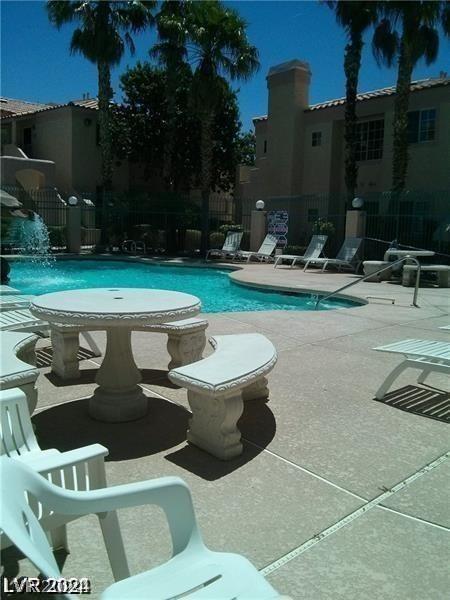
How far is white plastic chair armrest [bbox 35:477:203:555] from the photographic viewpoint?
58.4 inches

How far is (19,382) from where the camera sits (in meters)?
2.74

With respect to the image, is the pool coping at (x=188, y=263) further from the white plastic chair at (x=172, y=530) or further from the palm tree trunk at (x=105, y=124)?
the white plastic chair at (x=172, y=530)

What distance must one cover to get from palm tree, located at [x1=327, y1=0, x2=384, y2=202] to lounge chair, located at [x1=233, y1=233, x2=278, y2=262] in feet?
11.2

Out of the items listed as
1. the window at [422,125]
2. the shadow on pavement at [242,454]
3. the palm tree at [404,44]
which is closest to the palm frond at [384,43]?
the palm tree at [404,44]

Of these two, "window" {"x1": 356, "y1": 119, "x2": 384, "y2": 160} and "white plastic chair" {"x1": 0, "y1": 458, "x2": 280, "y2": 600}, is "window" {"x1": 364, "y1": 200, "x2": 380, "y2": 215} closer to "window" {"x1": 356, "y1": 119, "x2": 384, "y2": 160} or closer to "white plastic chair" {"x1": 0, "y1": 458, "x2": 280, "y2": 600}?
"window" {"x1": 356, "y1": 119, "x2": 384, "y2": 160}

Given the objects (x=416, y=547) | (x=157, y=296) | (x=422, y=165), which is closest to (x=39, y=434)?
(x=157, y=296)

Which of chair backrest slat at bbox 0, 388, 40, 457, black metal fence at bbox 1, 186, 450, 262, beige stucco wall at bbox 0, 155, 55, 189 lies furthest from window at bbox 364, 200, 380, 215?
chair backrest slat at bbox 0, 388, 40, 457

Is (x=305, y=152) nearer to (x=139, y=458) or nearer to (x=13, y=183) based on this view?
(x=13, y=183)

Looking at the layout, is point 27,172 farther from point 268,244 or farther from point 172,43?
point 268,244

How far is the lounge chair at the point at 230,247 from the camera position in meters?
20.0

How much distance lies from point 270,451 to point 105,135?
74.3 ft

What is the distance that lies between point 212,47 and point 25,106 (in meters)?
21.1

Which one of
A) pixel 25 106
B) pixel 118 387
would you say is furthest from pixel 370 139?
pixel 25 106

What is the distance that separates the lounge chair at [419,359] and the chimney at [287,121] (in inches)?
805
